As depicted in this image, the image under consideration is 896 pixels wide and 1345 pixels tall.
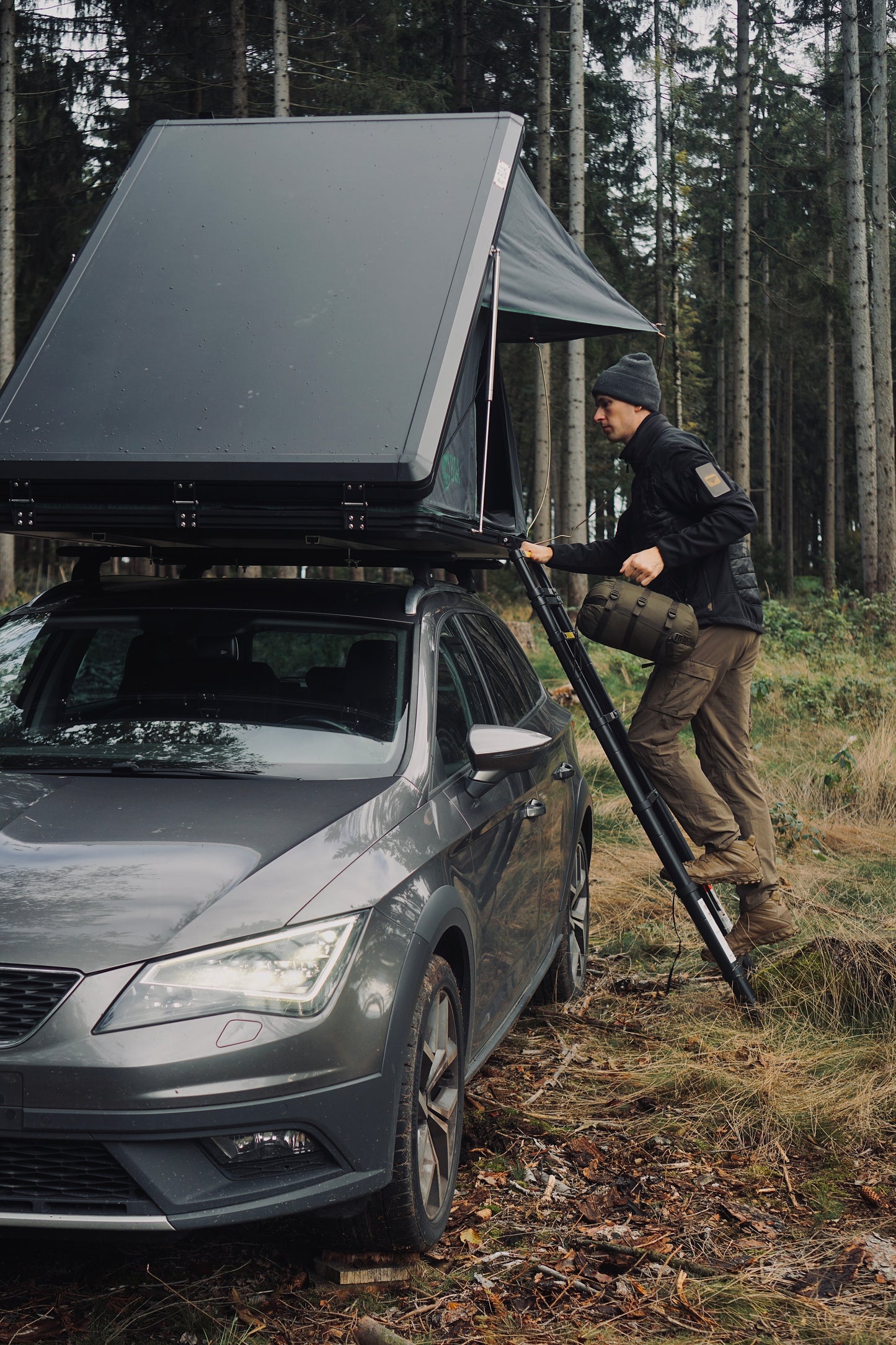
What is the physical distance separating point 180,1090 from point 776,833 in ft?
19.0

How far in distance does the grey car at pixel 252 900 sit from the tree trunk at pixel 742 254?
1893cm

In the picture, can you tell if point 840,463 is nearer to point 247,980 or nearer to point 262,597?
point 262,597

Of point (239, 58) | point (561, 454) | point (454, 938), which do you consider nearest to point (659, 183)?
point (561, 454)

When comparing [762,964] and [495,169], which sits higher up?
[495,169]

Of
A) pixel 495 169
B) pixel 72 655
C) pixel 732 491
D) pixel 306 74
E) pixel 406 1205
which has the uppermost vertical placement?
pixel 306 74

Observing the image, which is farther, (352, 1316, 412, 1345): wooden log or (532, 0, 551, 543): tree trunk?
(532, 0, 551, 543): tree trunk

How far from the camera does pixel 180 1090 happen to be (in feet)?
8.35

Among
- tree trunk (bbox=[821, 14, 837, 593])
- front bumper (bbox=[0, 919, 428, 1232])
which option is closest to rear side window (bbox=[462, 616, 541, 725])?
front bumper (bbox=[0, 919, 428, 1232])

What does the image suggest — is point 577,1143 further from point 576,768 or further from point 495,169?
point 495,169

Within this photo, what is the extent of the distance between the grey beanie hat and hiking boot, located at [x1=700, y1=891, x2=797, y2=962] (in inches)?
84.6

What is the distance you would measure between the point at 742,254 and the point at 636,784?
798 inches

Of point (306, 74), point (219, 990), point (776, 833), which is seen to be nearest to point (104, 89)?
point (306, 74)

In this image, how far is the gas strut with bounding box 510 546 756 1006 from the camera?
519 cm

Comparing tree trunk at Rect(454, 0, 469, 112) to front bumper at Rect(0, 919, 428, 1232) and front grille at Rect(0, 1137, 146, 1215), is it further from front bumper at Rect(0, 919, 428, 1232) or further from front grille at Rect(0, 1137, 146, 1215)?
front grille at Rect(0, 1137, 146, 1215)
